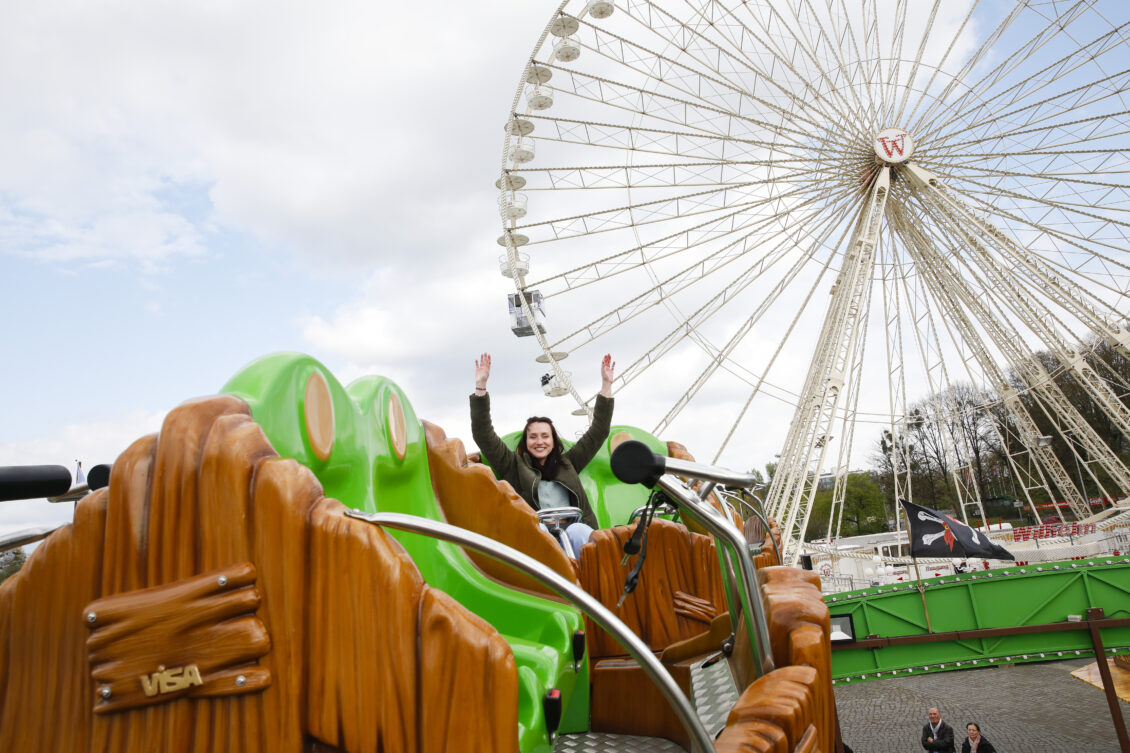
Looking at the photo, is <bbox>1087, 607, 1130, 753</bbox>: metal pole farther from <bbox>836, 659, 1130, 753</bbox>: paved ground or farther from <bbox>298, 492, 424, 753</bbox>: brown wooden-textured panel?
<bbox>298, 492, 424, 753</bbox>: brown wooden-textured panel

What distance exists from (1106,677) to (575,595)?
29.3 feet

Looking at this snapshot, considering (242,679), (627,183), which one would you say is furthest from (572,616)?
(627,183)

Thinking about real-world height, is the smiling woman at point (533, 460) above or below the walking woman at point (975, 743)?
above

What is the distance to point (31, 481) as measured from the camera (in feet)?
4.42

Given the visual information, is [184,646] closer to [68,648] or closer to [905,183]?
[68,648]

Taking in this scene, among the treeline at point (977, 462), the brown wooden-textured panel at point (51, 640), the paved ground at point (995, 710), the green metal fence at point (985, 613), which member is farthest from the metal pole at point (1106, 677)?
the treeline at point (977, 462)

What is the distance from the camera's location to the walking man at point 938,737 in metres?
8.32

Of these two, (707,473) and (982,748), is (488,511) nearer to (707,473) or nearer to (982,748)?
(707,473)

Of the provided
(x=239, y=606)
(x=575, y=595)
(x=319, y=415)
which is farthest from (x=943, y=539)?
(x=239, y=606)

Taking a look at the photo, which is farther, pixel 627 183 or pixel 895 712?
pixel 627 183

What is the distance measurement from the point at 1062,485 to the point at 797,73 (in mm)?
12433

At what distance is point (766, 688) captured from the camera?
5.40 ft

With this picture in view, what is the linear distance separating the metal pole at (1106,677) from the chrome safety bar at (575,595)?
8429mm

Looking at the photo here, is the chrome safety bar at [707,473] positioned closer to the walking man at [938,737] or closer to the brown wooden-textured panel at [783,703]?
the brown wooden-textured panel at [783,703]
